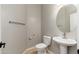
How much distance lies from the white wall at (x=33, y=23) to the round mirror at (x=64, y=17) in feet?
0.70

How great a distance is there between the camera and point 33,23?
4.44ft

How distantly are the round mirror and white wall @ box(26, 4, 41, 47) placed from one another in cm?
21

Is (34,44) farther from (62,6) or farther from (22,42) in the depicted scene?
(62,6)

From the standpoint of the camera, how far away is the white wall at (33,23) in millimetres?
1342

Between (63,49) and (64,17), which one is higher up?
(64,17)

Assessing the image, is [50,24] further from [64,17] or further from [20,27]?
[20,27]

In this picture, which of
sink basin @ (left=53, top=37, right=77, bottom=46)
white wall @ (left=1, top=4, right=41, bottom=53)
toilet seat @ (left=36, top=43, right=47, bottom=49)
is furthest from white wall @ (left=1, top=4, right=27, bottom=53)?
sink basin @ (left=53, top=37, right=77, bottom=46)

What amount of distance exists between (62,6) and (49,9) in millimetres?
145

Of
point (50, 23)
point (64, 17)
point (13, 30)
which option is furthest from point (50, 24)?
point (13, 30)

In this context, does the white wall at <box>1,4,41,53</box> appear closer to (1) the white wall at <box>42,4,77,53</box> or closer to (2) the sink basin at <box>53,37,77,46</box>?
(1) the white wall at <box>42,4,77,53</box>

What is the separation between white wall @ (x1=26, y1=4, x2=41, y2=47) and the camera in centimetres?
134

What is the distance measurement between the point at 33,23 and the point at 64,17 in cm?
33
